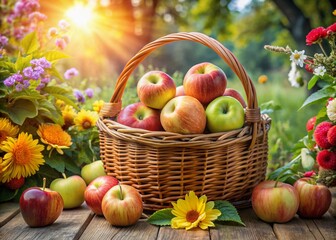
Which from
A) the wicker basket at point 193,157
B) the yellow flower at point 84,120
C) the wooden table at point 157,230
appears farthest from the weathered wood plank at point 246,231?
the yellow flower at point 84,120

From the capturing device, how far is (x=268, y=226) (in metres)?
2.12

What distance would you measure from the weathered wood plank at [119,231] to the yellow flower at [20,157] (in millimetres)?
498

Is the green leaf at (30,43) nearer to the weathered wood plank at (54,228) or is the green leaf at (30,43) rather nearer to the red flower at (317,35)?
the weathered wood plank at (54,228)

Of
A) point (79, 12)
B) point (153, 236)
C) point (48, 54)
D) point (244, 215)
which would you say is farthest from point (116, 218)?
point (79, 12)

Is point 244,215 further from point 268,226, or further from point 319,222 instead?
point 319,222

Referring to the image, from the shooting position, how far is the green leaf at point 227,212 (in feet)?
6.86

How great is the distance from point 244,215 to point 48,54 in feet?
4.78

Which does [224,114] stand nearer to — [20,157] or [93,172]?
[93,172]

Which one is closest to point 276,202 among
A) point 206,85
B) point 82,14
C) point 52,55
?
point 206,85

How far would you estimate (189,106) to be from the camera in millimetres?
2131

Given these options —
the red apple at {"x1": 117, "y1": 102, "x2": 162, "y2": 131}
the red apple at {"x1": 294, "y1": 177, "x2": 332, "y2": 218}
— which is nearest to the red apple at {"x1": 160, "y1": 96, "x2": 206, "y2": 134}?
the red apple at {"x1": 117, "y1": 102, "x2": 162, "y2": 131}

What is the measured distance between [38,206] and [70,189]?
12.5 inches

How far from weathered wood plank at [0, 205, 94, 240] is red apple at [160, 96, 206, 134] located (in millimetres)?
586

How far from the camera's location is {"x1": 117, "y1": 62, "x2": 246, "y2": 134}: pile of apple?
213 cm
